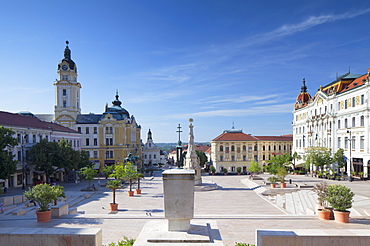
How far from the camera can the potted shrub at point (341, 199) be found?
13508 millimetres

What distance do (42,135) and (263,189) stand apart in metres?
32.0

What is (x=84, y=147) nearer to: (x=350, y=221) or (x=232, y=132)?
(x=232, y=132)

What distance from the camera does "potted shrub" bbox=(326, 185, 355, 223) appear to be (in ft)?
44.3

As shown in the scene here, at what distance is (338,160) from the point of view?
41.9m

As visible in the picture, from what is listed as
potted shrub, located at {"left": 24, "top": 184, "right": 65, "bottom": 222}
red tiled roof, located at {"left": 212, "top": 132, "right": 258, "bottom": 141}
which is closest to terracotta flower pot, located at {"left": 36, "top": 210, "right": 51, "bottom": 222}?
potted shrub, located at {"left": 24, "top": 184, "right": 65, "bottom": 222}

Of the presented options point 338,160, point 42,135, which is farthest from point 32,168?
point 338,160

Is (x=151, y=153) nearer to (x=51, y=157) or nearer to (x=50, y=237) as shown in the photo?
(x=51, y=157)

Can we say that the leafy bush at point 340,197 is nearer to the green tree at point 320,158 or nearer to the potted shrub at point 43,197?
the potted shrub at point 43,197

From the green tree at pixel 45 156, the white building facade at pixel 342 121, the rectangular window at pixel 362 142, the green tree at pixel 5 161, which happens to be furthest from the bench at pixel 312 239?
the rectangular window at pixel 362 142

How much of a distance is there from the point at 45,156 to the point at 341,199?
112 feet

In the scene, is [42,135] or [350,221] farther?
[42,135]

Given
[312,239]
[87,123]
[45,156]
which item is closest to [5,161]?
[45,156]

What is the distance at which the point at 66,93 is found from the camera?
2365 inches

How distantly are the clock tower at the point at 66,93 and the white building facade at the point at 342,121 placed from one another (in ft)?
159
